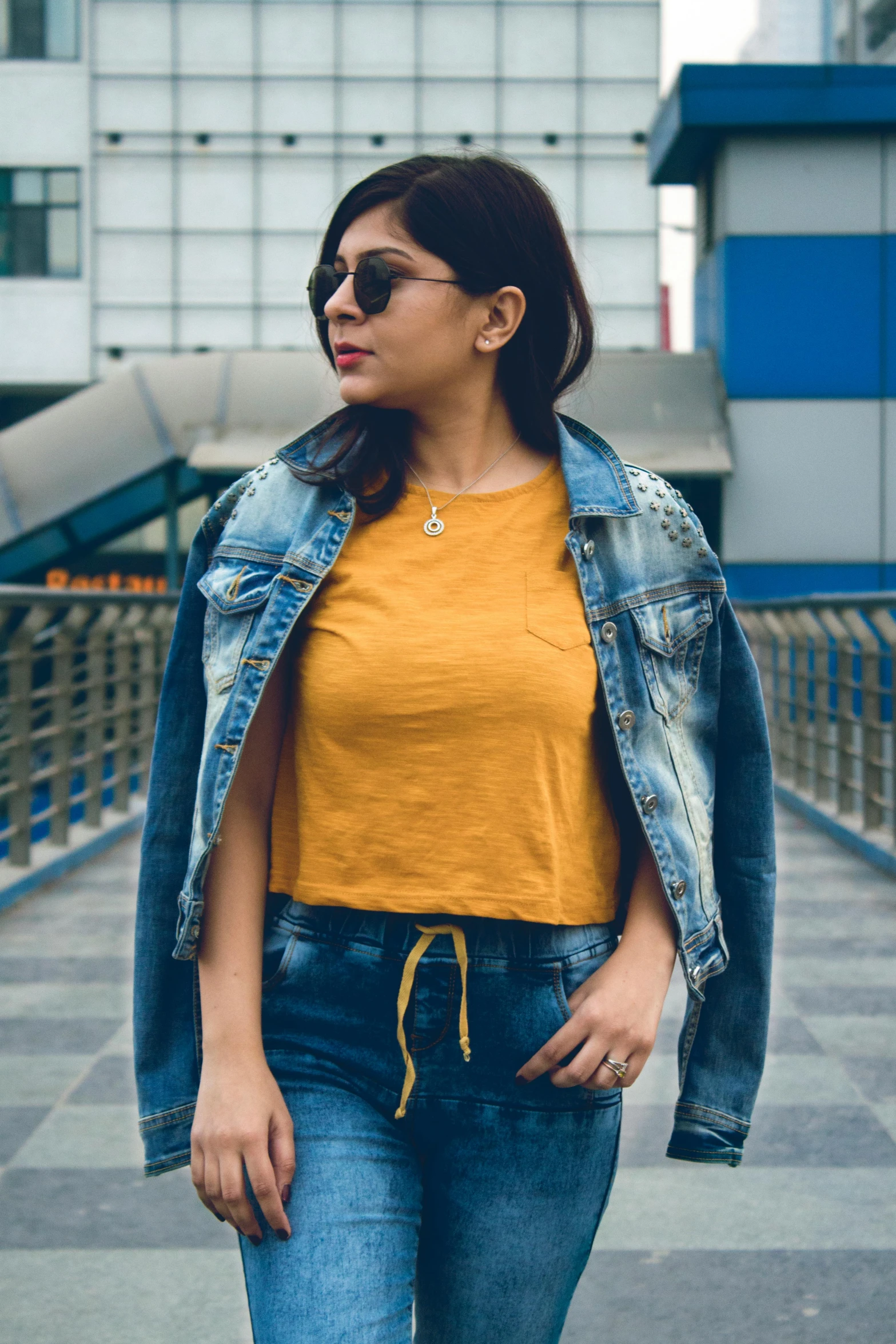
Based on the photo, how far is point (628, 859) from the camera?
1744 millimetres

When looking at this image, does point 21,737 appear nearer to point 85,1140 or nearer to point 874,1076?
point 85,1140

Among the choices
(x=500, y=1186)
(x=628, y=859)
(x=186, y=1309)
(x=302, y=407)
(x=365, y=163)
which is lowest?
(x=186, y=1309)

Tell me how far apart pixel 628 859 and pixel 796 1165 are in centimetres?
211

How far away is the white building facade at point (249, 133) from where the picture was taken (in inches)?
1071

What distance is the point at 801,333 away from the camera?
16.5 metres

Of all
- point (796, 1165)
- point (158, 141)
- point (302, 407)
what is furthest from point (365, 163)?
point (796, 1165)

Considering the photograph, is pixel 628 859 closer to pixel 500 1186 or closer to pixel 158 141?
pixel 500 1186

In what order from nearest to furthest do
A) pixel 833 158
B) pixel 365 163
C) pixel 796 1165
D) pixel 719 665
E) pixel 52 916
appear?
pixel 719 665
pixel 796 1165
pixel 52 916
pixel 833 158
pixel 365 163

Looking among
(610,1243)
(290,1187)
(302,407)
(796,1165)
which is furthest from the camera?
(302,407)

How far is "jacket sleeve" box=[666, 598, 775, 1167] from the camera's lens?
1784 mm

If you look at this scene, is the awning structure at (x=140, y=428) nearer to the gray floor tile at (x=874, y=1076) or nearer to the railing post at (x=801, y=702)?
the railing post at (x=801, y=702)

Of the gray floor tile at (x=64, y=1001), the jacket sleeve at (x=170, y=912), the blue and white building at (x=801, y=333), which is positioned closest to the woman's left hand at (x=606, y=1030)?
the jacket sleeve at (x=170, y=912)

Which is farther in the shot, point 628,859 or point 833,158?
point 833,158

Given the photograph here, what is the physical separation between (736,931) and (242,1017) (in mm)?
611
